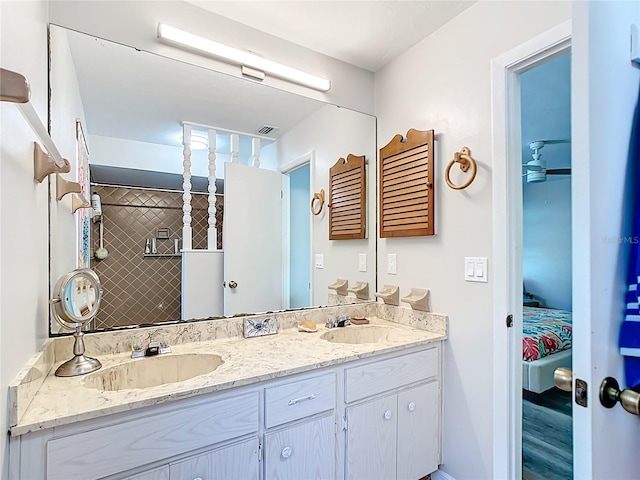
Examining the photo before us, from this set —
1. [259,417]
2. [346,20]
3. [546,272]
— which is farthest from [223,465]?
[546,272]

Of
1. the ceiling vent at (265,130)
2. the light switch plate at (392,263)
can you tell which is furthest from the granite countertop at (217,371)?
the ceiling vent at (265,130)

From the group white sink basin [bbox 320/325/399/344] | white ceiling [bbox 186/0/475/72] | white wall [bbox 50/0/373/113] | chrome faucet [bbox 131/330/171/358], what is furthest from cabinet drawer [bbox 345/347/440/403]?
white ceiling [bbox 186/0/475/72]

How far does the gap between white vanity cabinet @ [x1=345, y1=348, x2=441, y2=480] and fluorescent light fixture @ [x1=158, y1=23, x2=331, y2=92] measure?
1.53 metres

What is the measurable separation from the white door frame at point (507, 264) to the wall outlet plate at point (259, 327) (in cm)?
106

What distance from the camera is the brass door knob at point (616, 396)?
2.11 feet

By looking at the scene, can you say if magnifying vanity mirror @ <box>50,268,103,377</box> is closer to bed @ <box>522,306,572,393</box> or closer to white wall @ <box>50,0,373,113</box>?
white wall @ <box>50,0,373,113</box>

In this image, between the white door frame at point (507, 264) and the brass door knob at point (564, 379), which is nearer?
the brass door knob at point (564, 379)

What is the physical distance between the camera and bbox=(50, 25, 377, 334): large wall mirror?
57.1 inches

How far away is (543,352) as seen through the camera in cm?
280

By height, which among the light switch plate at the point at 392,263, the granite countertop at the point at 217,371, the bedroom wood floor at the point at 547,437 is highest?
the light switch plate at the point at 392,263

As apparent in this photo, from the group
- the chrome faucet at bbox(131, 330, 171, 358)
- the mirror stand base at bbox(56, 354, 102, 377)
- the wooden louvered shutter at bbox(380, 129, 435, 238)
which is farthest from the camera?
the wooden louvered shutter at bbox(380, 129, 435, 238)

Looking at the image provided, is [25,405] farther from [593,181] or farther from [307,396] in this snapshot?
[593,181]

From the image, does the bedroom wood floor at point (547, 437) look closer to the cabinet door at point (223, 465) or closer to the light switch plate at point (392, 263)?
the light switch plate at point (392, 263)

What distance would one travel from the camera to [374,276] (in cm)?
220
